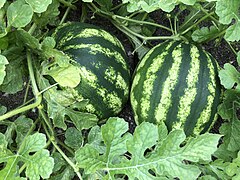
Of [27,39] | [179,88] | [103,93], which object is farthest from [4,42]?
[179,88]

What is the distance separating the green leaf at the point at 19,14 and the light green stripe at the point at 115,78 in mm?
380

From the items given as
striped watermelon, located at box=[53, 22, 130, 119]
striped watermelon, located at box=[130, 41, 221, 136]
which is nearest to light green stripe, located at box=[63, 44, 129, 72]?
striped watermelon, located at box=[53, 22, 130, 119]

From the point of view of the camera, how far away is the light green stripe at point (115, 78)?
1.94m

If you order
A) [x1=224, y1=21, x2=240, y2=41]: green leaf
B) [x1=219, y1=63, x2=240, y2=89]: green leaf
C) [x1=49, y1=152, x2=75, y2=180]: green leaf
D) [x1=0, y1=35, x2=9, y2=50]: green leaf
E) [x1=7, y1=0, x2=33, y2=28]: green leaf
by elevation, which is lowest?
[x1=49, y1=152, x2=75, y2=180]: green leaf

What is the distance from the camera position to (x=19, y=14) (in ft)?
5.66

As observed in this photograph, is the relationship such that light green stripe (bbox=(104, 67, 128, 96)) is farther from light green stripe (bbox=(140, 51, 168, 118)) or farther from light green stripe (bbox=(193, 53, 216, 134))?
light green stripe (bbox=(193, 53, 216, 134))

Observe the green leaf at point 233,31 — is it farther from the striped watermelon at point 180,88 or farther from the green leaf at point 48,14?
the green leaf at point 48,14

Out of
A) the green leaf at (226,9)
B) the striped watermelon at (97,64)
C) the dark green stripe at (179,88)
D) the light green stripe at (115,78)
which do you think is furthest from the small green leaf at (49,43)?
the green leaf at (226,9)

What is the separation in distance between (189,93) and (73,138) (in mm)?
479

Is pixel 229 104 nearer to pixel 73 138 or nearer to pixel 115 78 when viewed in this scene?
pixel 115 78

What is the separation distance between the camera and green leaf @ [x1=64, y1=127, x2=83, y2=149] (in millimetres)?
1954

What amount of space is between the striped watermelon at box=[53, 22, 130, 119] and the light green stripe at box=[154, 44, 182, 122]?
7.6 inches

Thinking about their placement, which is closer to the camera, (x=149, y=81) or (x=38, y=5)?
(x=38, y=5)

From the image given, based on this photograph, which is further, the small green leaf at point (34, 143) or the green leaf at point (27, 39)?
the green leaf at point (27, 39)
